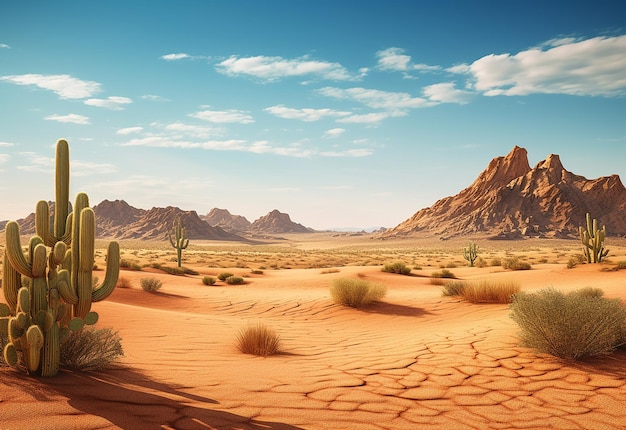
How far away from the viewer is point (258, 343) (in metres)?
7.61

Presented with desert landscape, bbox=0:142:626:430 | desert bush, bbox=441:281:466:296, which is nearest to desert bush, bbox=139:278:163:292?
desert landscape, bbox=0:142:626:430

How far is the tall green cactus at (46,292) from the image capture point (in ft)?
16.6

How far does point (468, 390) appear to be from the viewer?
5.70m

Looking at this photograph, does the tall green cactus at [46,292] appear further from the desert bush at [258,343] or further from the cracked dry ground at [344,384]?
the desert bush at [258,343]

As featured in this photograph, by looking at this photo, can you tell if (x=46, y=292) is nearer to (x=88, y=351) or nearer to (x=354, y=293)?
(x=88, y=351)

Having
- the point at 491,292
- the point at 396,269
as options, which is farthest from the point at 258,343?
the point at 396,269

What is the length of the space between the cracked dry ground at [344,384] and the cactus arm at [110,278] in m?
0.98

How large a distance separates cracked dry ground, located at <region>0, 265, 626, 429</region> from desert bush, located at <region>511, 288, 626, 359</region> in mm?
185

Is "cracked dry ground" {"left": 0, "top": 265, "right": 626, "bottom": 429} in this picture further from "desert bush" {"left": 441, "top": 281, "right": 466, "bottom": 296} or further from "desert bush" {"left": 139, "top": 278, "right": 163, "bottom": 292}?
"desert bush" {"left": 139, "top": 278, "right": 163, "bottom": 292}

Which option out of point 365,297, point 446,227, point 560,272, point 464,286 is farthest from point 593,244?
point 446,227

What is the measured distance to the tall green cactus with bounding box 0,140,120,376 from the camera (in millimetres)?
5066

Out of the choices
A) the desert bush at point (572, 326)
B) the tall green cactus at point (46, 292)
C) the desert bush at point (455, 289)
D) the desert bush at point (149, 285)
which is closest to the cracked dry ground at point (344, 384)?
the desert bush at point (572, 326)

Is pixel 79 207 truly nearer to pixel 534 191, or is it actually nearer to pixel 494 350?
pixel 494 350

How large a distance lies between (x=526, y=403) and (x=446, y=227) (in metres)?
117
